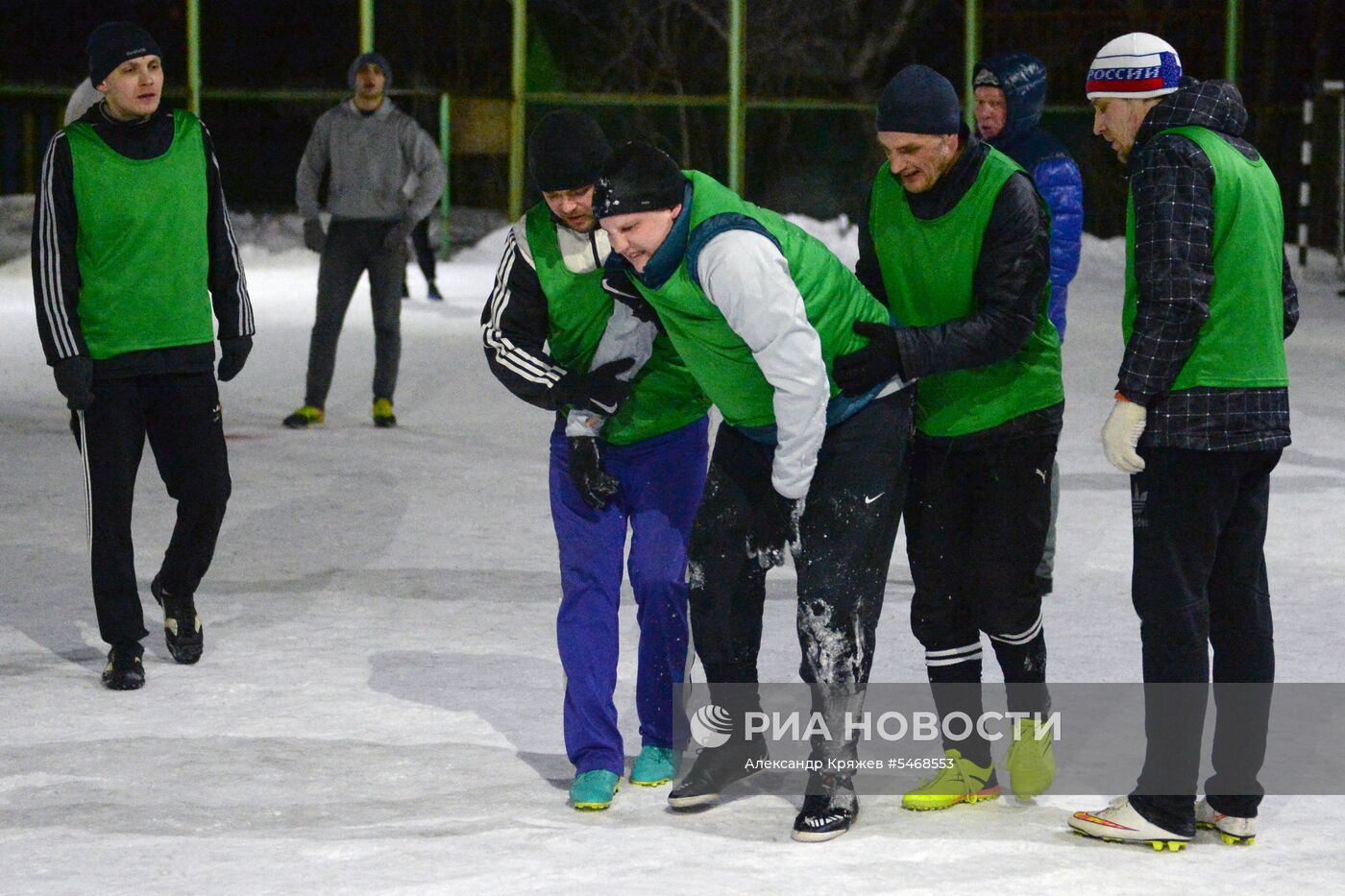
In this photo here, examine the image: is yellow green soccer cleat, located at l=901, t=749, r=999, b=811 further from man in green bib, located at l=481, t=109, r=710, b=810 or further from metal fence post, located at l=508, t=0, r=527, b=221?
metal fence post, located at l=508, t=0, r=527, b=221

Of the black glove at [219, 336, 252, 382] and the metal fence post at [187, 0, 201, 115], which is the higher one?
the metal fence post at [187, 0, 201, 115]

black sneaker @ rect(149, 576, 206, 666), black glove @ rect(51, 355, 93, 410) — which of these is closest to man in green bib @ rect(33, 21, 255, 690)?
black glove @ rect(51, 355, 93, 410)

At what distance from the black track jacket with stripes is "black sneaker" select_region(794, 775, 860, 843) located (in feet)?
7.12

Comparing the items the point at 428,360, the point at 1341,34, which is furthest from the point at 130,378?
the point at 1341,34

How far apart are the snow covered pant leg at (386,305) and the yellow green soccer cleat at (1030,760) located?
18.8 ft

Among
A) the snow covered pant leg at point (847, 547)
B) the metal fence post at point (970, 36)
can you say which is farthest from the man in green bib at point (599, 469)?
the metal fence post at point (970, 36)

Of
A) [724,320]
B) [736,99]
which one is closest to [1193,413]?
[724,320]

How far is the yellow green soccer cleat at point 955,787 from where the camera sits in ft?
13.6

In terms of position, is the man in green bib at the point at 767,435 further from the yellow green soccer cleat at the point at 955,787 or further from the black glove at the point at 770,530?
the yellow green soccer cleat at the point at 955,787

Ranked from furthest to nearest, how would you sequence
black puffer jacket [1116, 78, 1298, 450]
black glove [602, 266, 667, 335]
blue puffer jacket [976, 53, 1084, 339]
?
1. blue puffer jacket [976, 53, 1084, 339]
2. black glove [602, 266, 667, 335]
3. black puffer jacket [1116, 78, 1298, 450]

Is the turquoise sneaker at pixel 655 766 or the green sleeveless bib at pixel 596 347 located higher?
the green sleeveless bib at pixel 596 347

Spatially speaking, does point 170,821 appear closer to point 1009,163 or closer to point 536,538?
point 1009,163

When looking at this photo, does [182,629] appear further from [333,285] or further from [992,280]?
[333,285]

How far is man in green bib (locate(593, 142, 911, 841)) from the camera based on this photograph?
365 cm
